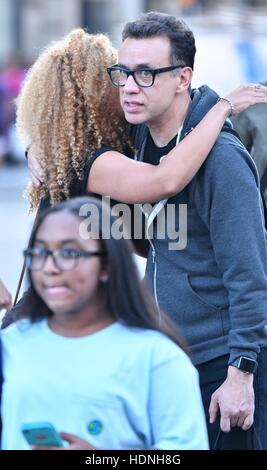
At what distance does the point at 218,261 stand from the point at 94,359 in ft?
3.07

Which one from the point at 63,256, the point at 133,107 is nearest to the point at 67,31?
the point at 133,107

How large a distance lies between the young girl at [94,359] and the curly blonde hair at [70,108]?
882 millimetres

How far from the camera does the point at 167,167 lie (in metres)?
3.81

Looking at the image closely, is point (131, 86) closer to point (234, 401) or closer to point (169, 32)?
point (169, 32)

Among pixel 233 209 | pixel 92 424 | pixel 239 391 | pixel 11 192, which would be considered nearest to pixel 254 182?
pixel 233 209

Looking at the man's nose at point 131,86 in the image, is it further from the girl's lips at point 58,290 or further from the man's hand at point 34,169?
the girl's lips at point 58,290

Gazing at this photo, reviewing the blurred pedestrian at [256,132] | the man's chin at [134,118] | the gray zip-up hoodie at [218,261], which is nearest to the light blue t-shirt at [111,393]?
the gray zip-up hoodie at [218,261]

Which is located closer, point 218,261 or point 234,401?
point 234,401

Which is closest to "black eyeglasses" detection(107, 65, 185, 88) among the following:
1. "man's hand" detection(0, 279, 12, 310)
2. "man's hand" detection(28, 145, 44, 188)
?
"man's hand" detection(28, 145, 44, 188)

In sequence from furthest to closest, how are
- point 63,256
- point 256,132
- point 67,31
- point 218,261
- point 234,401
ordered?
1. point 67,31
2. point 256,132
3. point 218,261
4. point 234,401
5. point 63,256

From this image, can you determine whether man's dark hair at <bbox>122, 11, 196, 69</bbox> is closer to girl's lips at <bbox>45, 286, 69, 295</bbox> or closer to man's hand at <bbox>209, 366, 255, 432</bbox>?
man's hand at <bbox>209, 366, 255, 432</bbox>

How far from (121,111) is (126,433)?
1431mm

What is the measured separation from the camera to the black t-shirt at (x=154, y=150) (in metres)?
3.97
